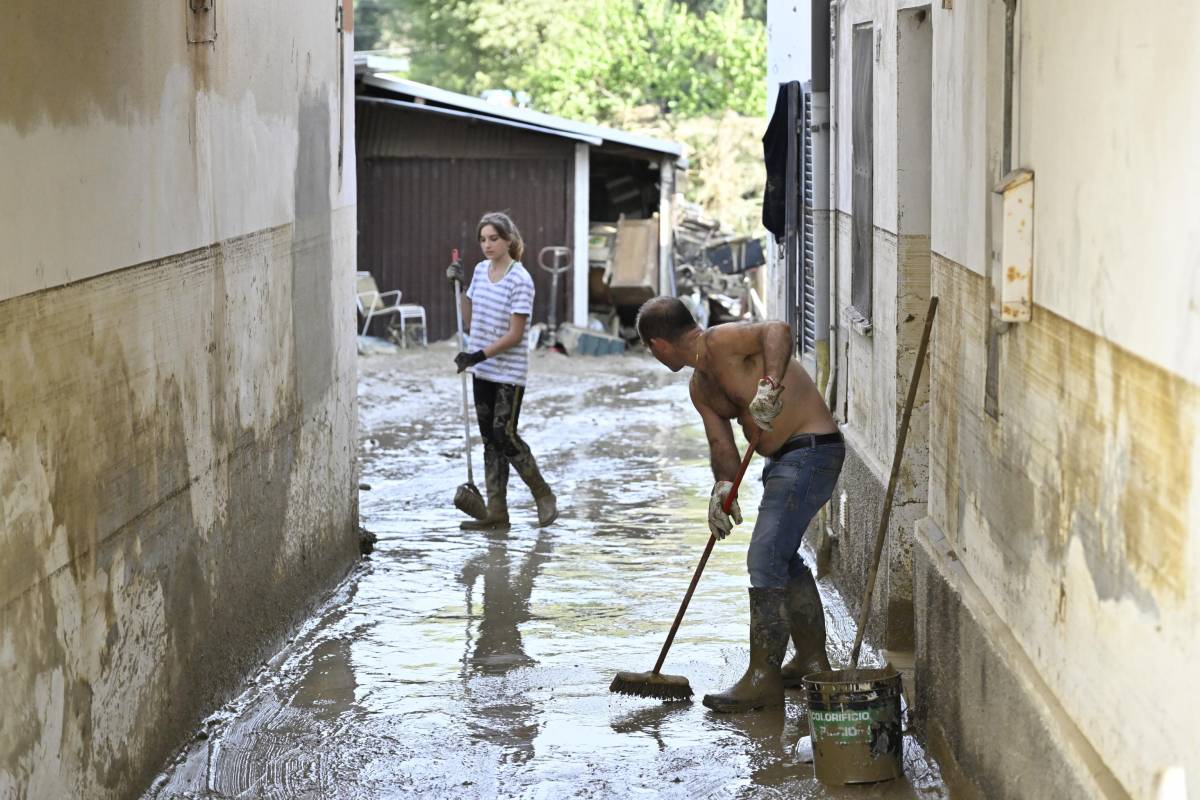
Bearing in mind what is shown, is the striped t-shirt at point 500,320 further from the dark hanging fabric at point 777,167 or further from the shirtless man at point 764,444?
the shirtless man at point 764,444

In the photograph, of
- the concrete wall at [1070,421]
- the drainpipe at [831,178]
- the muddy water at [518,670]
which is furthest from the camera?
the drainpipe at [831,178]

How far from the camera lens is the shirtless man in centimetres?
627

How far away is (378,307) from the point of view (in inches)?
854

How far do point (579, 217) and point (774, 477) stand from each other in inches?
618

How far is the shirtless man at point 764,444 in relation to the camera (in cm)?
627

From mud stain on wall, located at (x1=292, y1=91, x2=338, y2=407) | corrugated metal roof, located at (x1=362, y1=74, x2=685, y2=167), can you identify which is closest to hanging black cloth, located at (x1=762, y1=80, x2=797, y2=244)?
mud stain on wall, located at (x1=292, y1=91, x2=338, y2=407)

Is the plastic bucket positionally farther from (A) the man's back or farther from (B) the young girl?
(B) the young girl

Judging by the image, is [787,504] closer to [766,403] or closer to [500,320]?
[766,403]

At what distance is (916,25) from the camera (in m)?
6.91

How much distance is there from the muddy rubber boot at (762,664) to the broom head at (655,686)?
12 centimetres

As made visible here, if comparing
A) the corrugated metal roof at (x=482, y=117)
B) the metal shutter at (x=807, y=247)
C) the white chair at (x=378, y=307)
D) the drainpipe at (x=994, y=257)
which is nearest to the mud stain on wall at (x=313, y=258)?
the metal shutter at (x=807, y=247)

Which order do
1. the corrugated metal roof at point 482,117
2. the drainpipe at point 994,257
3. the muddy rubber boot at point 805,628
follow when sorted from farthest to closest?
the corrugated metal roof at point 482,117
the muddy rubber boot at point 805,628
the drainpipe at point 994,257

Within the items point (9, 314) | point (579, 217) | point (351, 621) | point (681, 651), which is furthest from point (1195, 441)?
point (579, 217)

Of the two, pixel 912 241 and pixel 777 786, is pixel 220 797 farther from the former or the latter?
pixel 912 241
